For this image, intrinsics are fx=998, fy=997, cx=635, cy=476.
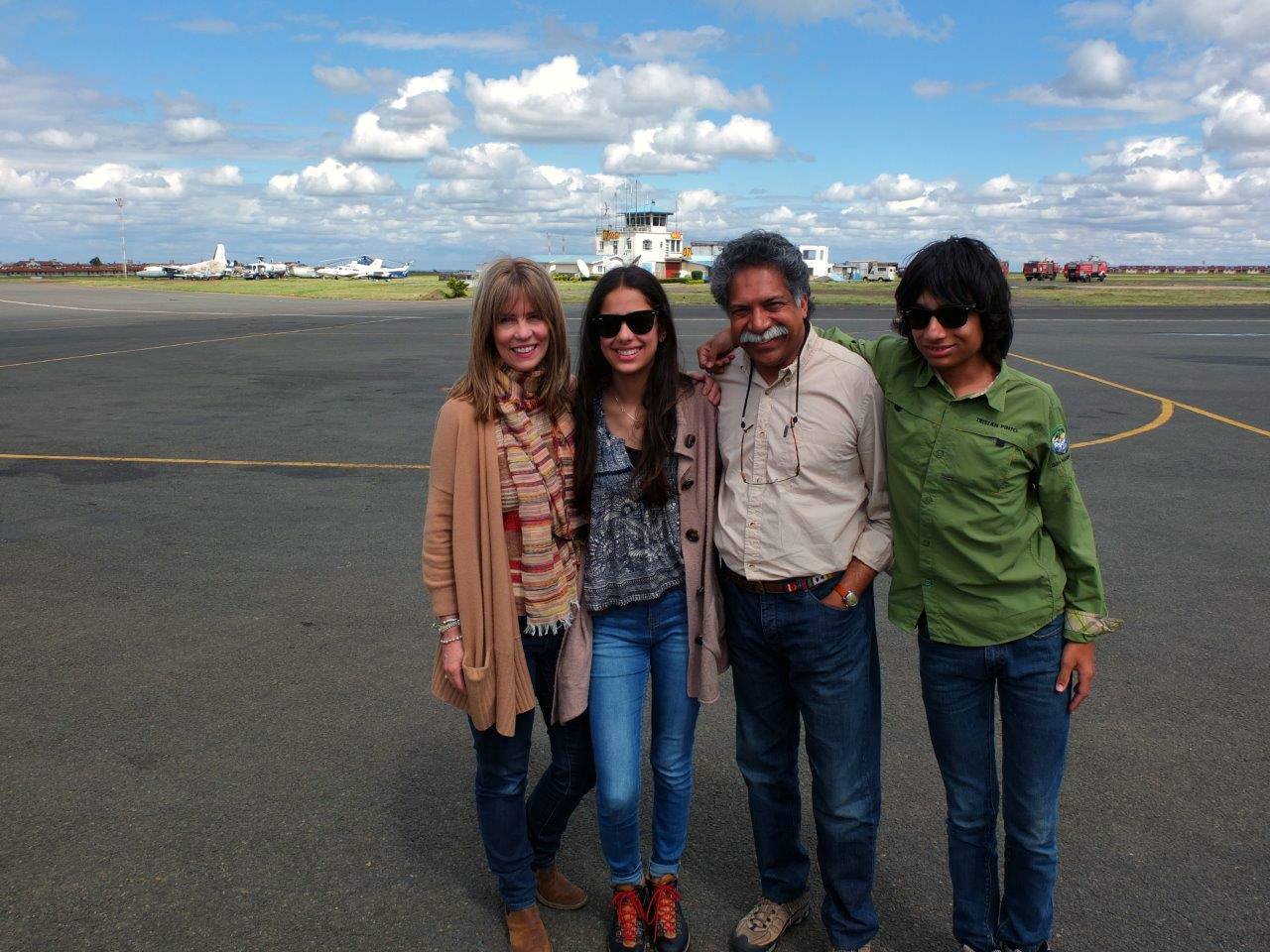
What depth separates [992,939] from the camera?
2867 mm

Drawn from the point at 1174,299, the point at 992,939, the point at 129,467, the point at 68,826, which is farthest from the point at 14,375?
the point at 1174,299

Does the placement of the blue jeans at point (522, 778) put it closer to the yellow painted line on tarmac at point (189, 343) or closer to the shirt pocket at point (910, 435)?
the shirt pocket at point (910, 435)

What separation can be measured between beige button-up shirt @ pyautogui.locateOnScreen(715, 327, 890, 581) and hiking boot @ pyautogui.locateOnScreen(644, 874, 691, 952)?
3.42ft

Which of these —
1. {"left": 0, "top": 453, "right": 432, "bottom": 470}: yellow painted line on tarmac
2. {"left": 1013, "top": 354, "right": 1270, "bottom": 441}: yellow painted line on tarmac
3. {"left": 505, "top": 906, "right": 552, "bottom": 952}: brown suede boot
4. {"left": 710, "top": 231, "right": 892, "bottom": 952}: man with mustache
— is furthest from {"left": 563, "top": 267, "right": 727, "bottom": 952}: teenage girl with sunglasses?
{"left": 1013, "top": 354, "right": 1270, "bottom": 441}: yellow painted line on tarmac

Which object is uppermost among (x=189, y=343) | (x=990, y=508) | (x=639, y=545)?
(x=990, y=508)

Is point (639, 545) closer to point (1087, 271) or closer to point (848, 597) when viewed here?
point (848, 597)

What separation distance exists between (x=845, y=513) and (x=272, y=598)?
4204mm

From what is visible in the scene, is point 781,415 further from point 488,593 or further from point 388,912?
point 388,912

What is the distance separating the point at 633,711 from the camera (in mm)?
2951

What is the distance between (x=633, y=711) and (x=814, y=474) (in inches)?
34.7

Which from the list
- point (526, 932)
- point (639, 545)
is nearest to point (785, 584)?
point (639, 545)

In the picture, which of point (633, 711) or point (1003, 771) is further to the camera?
point (633, 711)

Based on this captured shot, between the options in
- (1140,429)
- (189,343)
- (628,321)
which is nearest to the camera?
(628,321)

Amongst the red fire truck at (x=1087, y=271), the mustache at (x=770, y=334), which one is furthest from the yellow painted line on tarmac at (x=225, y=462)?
the red fire truck at (x=1087, y=271)
